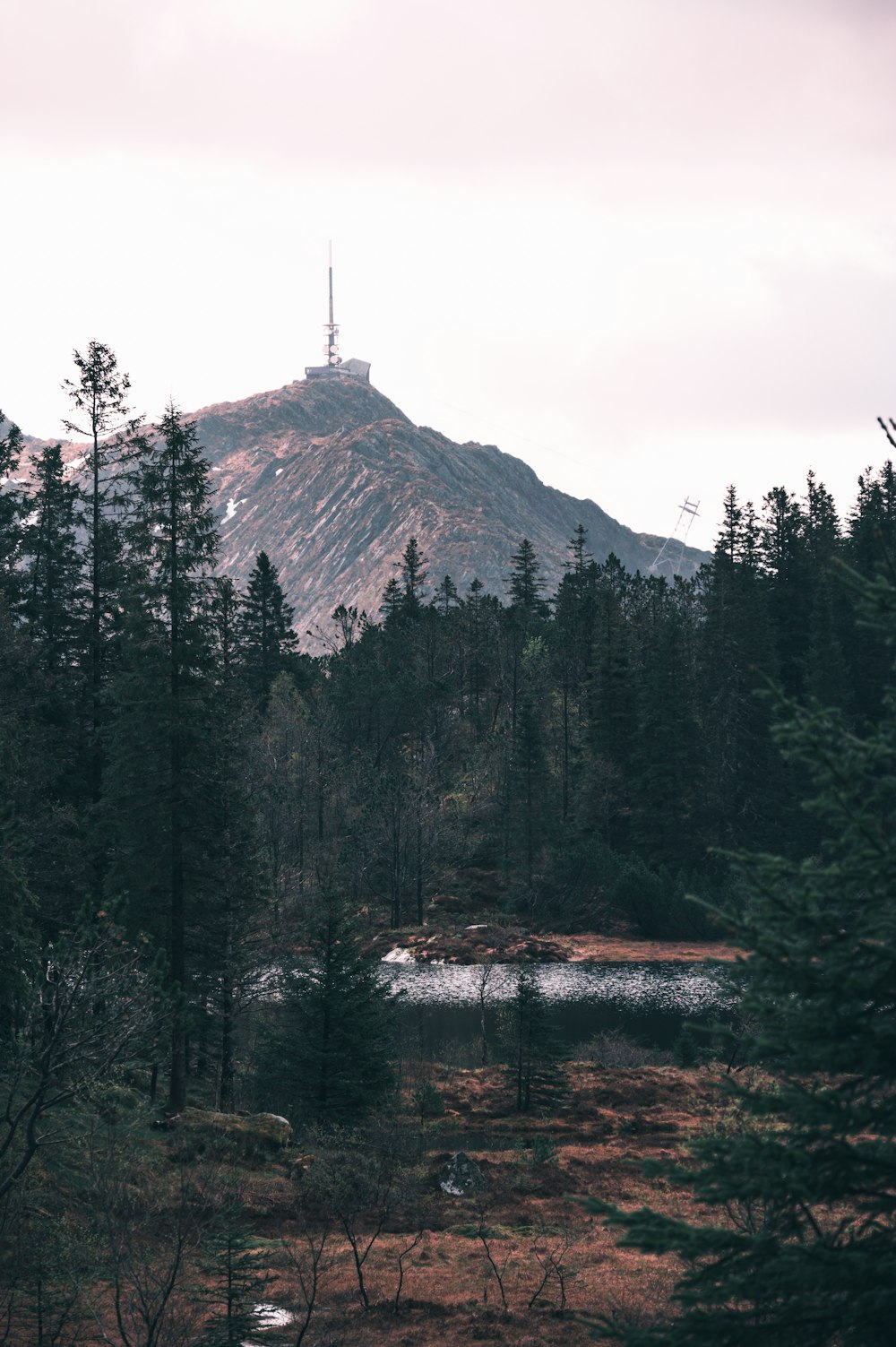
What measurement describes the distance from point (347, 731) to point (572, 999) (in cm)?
4467

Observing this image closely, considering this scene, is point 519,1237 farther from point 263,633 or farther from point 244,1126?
point 263,633

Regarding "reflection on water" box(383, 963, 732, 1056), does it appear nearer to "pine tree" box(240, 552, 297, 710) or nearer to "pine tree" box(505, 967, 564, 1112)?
"pine tree" box(505, 967, 564, 1112)

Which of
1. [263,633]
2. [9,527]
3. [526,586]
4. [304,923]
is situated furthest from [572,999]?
[526,586]

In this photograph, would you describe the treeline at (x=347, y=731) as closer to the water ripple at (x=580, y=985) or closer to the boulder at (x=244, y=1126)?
the boulder at (x=244, y=1126)

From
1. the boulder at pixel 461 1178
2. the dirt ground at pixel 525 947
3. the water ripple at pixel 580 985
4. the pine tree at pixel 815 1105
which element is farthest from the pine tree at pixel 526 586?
the pine tree at pixel 815 1105

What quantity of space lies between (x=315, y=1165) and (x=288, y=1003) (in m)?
7.15

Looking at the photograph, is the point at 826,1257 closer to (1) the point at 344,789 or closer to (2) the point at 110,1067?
(2) the point at 110,1067

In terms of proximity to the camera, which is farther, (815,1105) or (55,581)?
(55,581)

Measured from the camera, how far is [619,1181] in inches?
1256

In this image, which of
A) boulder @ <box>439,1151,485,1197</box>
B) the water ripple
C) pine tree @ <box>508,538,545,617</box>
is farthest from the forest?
pine tree @ <box>508,538,545,617</box>

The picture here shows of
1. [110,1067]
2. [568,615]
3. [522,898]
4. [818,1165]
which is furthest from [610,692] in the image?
[818,1165]

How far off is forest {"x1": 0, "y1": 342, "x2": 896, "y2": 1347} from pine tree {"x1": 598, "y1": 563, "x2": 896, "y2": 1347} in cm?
4

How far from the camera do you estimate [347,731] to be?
100 metres

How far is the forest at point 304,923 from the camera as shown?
920cm
